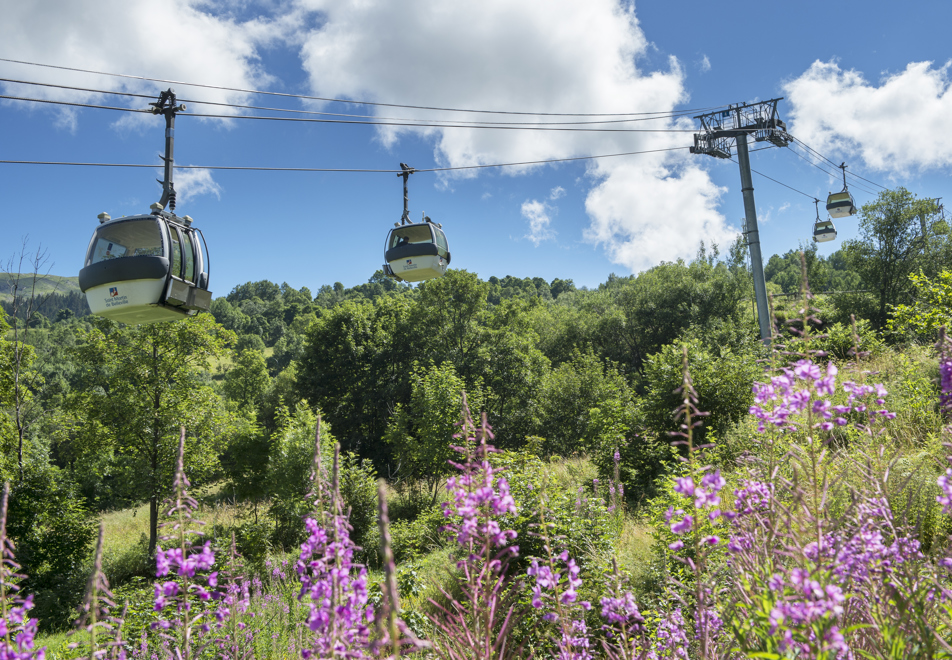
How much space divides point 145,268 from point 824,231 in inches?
746

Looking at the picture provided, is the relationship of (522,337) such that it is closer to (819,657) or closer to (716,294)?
(716,294)

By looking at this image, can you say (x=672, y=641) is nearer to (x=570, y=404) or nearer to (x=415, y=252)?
(x=415, y=252)

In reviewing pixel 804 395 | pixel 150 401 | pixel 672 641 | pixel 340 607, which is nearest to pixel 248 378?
pixel 150 401

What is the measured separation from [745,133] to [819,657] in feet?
51.1

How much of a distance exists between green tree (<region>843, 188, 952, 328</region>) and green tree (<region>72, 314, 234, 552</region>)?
31384mm

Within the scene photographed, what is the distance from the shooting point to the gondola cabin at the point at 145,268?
6.78 meters

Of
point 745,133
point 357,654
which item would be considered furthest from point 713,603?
point 745,133


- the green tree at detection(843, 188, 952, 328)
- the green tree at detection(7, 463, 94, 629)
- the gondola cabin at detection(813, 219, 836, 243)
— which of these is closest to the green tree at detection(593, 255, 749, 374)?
the green tree at detection(843, 188, 952, 328)

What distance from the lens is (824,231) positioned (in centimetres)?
1708

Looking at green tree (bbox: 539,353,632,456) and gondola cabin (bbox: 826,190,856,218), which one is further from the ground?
gondola cabin (bbox: 826,190,856,218)

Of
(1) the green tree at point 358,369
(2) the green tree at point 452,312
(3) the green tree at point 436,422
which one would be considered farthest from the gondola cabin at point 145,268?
(1) the green tree at point 358,369

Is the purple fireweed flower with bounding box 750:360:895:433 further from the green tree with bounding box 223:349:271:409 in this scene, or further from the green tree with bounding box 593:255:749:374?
the green tree with bounding box 223:349:271:409

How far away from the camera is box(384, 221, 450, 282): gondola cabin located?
10.2 m

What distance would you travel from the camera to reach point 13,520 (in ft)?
51.0
